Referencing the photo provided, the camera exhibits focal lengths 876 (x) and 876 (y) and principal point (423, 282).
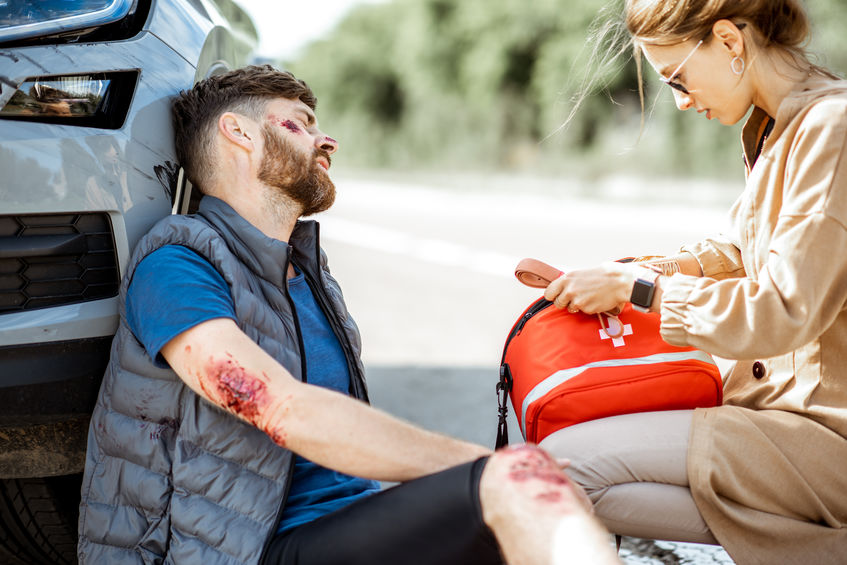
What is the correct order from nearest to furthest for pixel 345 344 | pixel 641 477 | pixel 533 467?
pixel 533 467, pixel 641 477, pixel 345 344

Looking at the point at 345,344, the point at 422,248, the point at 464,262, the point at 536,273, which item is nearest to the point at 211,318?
the point at 345,344

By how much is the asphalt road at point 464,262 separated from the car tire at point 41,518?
5.96ft

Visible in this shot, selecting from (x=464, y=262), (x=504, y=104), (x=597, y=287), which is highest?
(x=597, y=287)

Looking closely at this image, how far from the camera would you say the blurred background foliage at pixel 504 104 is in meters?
19.7

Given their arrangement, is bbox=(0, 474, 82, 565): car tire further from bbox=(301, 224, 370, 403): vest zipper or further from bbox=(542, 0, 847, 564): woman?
bbox=(542, 0, 847, 564): woman

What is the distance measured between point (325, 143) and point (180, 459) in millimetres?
1045

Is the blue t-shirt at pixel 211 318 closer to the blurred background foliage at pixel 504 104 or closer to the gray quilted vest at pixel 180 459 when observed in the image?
the gray quilted vest at pixel 180 459

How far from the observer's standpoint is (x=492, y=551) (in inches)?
70.0

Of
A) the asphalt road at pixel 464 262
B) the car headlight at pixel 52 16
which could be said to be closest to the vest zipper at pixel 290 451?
the car headlight at pixel 52 16

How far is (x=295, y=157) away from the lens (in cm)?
252

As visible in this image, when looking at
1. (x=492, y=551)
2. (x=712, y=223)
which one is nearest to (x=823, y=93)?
(x=492, y=551)

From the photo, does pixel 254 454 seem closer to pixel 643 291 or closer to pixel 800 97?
pixel 643 291

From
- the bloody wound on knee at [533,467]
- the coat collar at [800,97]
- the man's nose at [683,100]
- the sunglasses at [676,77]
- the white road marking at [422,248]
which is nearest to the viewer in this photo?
the bloody wound on knee at [533,467]

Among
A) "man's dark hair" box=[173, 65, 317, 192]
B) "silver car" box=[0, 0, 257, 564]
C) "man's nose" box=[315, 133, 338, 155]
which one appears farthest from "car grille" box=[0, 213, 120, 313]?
"man's nose" box=[315, 133, 338, 155]
